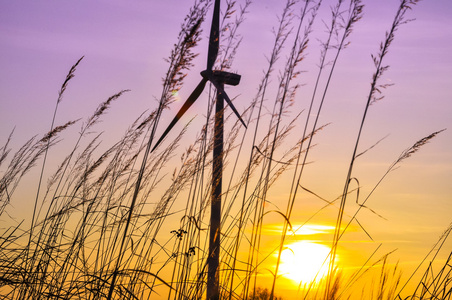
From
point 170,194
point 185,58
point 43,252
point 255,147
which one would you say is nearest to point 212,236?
point 170,194

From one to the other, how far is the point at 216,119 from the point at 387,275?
202 centimetres

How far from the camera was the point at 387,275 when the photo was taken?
456cm

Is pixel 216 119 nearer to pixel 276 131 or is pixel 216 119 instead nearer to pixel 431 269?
pixel 276 131

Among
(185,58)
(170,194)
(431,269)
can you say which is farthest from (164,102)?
(431,269)

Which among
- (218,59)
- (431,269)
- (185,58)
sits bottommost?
(431,269)

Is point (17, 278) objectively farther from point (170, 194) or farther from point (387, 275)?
point (387, 275)

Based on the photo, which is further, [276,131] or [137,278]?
[276,131]

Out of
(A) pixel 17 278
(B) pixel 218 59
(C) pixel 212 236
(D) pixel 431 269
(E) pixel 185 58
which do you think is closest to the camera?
A: (E) pixel 185 58

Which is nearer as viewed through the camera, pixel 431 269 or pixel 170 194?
pixel 431 269

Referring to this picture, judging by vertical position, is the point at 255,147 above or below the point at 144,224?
above

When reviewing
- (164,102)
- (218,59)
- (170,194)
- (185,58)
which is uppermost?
(218,59)

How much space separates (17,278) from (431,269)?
299cm

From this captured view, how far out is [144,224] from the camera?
4.41m

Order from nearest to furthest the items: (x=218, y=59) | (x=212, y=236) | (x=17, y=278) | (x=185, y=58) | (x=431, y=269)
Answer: (x=185, y=58), (x=17, y=278), (x=431, y=269), (x=212, y=236), (x=218, y=59)
